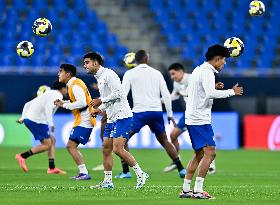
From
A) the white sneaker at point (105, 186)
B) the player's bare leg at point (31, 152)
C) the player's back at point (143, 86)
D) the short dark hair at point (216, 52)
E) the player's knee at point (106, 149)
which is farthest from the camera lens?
the player's bare leg at point (31, 152)

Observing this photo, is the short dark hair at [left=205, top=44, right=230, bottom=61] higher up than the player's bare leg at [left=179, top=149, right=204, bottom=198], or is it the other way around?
the short dark hair at [left=205, top=44, right=230, bottom=61]

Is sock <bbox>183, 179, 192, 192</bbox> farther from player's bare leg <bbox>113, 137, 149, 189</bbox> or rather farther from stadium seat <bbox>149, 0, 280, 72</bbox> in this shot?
stadium seat <bbox>149, 0, 280, 72</bbox>

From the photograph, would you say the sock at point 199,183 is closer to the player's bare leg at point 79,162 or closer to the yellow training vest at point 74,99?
the player's bare leg at point 79,162

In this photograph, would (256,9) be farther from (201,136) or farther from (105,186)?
(105,186)

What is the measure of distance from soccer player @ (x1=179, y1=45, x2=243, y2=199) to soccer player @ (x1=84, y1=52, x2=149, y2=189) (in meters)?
1.66

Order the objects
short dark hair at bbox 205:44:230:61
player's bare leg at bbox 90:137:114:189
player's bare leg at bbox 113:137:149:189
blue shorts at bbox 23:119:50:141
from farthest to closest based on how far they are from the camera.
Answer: blue shorts at bbox 23:119:50:141 < player's bare leg at bbox 90:137:114:189 < player's bare leg at bbox 113:137:149:189 < short dark hair at bbox 205:44:230:61

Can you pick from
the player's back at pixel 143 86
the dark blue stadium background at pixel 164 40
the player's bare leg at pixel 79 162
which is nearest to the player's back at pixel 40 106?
the player's back at pixel 143 86

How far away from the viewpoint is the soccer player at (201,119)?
13.0m

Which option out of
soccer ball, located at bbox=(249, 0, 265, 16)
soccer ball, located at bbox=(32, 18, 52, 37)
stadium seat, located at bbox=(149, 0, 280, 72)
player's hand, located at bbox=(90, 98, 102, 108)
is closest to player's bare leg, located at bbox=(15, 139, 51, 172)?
soccer ball, located at bbox=(32, 18, 52, 37)

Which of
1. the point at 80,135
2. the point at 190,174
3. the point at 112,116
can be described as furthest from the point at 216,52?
the point at 80,135

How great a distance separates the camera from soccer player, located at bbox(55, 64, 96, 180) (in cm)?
1695

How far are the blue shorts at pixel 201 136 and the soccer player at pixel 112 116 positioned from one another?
5.72ft

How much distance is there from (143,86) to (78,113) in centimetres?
150

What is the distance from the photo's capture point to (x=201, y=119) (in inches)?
519
